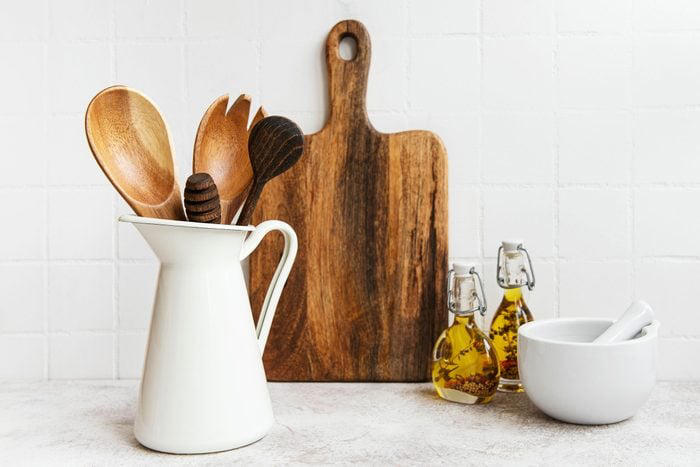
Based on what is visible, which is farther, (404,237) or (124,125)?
(404,237)

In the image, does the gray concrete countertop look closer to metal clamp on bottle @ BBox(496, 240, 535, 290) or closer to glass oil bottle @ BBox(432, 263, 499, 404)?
glass oil bottle @ BBox(432, 263, 499, 404)

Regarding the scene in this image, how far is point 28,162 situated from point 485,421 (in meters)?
0.74

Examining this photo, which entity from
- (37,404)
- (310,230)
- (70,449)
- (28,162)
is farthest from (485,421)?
(28,162)

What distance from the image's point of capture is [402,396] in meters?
0.89

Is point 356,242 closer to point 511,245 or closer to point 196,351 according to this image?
point 511,245

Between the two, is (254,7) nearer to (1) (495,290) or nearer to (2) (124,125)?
(2) (124,125)

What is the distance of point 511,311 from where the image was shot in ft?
3.02

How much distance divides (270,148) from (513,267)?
1.26 ft

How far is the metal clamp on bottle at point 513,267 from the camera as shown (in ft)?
2.96

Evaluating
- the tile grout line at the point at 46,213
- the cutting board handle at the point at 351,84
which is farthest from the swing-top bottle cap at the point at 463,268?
the tile grout line at the point at 46,213

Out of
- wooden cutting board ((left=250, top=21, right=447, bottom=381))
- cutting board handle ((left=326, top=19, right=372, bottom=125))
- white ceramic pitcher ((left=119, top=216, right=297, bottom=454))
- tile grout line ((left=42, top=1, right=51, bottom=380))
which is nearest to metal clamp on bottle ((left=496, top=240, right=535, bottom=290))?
wooden cutting board ((left=250, top=21, right=447, bottom=381))

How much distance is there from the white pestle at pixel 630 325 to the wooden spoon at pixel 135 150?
0.52 m

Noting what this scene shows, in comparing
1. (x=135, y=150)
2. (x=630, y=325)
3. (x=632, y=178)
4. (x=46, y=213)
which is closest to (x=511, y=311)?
(x=630, y=325)

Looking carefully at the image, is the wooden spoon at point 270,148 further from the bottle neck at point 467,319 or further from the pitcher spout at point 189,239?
the bottle neck at point 467,319
